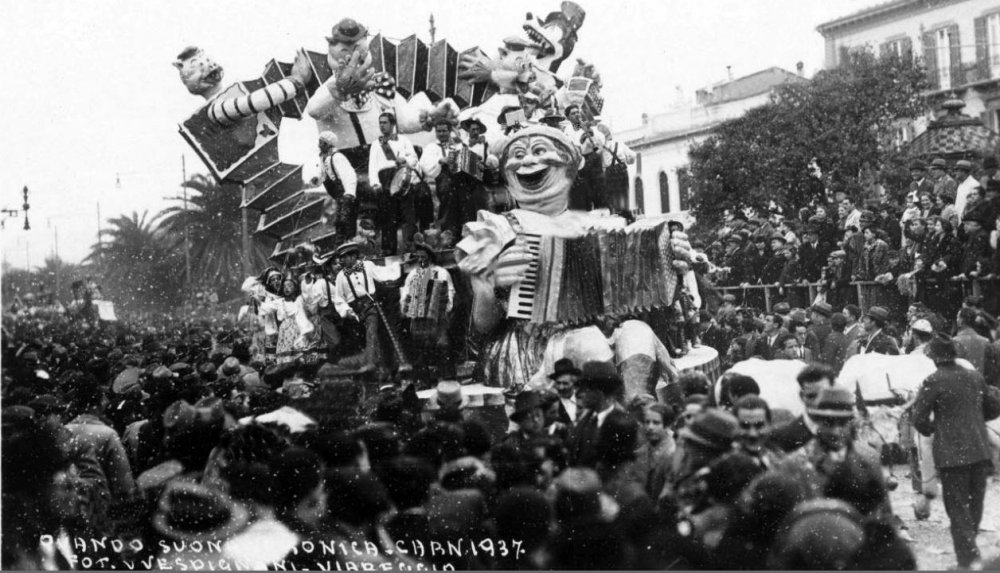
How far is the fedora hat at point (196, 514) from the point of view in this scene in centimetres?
564

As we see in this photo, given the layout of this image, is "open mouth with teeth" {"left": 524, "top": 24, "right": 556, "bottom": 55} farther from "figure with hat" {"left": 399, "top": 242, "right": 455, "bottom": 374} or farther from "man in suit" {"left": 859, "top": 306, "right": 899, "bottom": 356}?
"man in suit" {"left": 859, "top": 306, "right": 899, "bottom": 356}

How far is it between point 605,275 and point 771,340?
4.55 feet

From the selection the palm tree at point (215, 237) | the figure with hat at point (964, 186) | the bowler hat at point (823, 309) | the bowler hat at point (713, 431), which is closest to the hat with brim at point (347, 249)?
the bowler hat at point (823, 309)

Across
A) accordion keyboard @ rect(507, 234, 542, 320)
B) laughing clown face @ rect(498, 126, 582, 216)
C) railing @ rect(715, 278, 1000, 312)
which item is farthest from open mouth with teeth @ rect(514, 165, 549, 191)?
railing @ rect(715, 278, 1000, 312)

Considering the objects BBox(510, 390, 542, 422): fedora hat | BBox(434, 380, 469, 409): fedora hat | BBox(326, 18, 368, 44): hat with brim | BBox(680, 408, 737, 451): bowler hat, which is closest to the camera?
BBox(680, 408, 737, 451): bowler hat

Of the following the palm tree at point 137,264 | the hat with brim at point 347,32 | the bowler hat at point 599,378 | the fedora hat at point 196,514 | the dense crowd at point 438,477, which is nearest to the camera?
the dense crowd at point 438,477

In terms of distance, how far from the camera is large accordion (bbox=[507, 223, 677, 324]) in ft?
21.5

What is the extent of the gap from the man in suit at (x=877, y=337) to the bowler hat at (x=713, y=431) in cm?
220

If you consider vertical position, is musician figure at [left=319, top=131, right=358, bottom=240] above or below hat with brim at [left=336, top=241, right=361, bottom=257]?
above

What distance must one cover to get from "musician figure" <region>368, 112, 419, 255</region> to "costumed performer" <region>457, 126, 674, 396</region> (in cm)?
98

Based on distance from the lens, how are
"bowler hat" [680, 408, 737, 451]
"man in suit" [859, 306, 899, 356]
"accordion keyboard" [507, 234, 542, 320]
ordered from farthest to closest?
"accordion keyboard" [507, 234, 542, 320] < "man in suit" [859, 306, 899, 356] < "bowler hat" [680, 408, 737, 451]

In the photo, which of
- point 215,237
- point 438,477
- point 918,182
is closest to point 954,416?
point 918,182

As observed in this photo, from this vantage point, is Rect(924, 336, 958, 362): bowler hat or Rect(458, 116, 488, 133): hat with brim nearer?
Rect(924, 336, 958, 362): bowler hat

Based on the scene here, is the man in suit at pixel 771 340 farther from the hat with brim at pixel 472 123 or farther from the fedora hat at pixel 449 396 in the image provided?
the hat with brim at pixel 472 123
